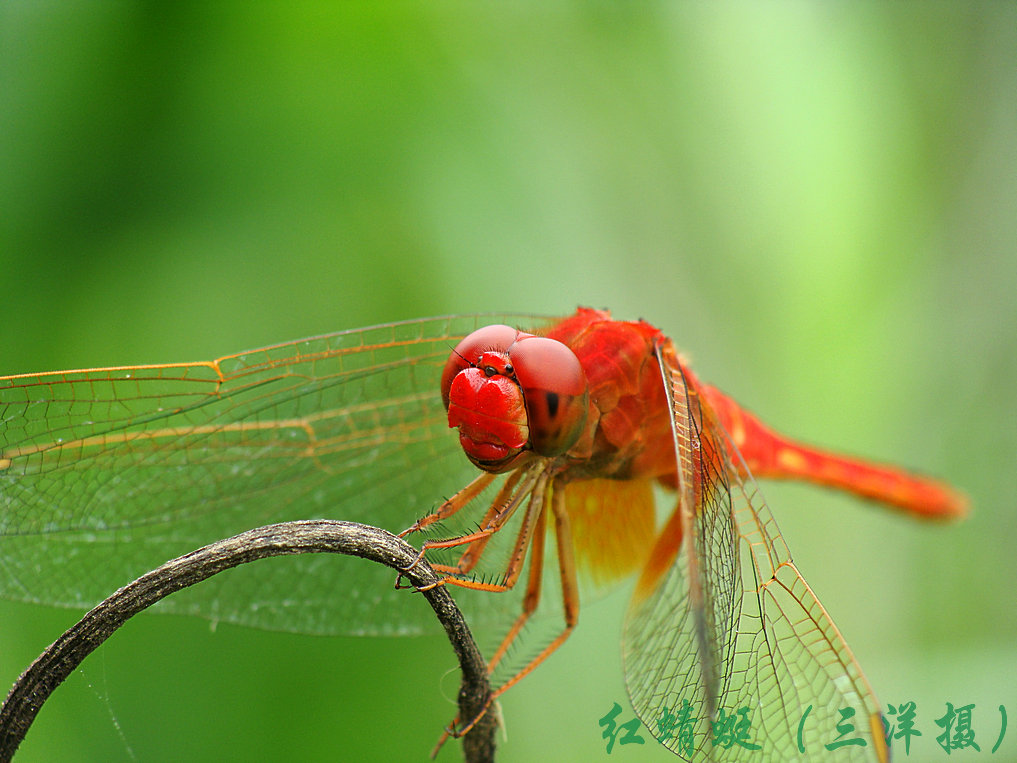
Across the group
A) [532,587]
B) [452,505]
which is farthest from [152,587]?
[532,587]

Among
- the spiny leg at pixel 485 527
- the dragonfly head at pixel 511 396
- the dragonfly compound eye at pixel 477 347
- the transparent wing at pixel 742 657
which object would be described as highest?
the dragonfly compound eye at pixel 477 347

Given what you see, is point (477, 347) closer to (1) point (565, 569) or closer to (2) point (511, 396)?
(2) point (511, 396)

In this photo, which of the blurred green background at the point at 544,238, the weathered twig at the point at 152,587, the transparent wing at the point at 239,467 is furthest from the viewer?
the blurred green background at the point at 544,238

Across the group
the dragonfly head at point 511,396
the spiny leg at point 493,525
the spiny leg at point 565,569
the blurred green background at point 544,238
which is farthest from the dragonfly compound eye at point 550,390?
the blurred green background at point 544,238

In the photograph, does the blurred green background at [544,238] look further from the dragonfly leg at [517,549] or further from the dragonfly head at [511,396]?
the dragonfly head at [511,396]

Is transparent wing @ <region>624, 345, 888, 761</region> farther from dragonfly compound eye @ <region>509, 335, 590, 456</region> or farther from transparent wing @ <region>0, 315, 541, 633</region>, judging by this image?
transparent wing @ <region>0, 315, 541, 633</region>

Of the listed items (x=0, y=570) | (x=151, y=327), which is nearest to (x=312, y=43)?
(x=151, y=327)
